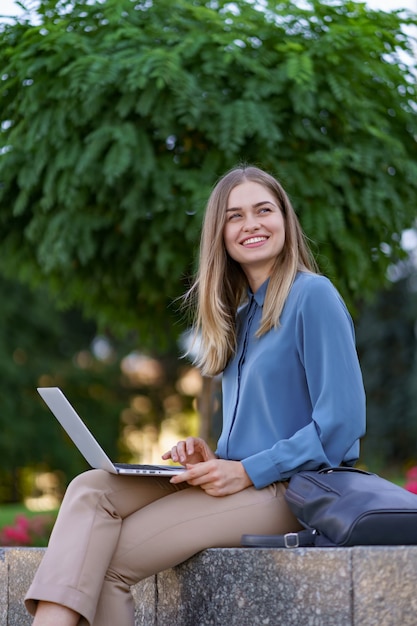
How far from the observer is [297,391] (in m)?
3.07

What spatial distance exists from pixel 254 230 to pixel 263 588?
1113 millimetres

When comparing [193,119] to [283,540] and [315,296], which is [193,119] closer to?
[315,296]

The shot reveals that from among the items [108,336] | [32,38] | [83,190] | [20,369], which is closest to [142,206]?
[83,190]

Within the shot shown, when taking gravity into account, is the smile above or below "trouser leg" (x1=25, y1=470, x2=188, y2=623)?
above

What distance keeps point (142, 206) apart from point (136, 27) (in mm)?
1030

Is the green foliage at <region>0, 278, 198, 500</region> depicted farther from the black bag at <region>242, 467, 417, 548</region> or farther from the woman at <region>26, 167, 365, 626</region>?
the black bag at <region>242, 467, 417, 548</region>

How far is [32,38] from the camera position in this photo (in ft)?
19.5

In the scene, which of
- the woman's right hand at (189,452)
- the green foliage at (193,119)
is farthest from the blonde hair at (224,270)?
the green foliage at (193,119)

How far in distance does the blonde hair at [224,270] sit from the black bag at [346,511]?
642 millimetres

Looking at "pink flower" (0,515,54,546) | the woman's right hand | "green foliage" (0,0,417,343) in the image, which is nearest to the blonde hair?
the woman's right hand

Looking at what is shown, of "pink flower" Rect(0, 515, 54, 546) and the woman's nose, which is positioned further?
"pink flower" Rect(0, 515, 54, 546)

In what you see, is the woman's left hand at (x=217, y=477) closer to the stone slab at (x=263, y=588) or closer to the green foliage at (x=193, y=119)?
the stone slab at (x=263, y=588)

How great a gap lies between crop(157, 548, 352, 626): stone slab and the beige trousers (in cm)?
9

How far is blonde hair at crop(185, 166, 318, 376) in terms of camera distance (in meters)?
3.32
